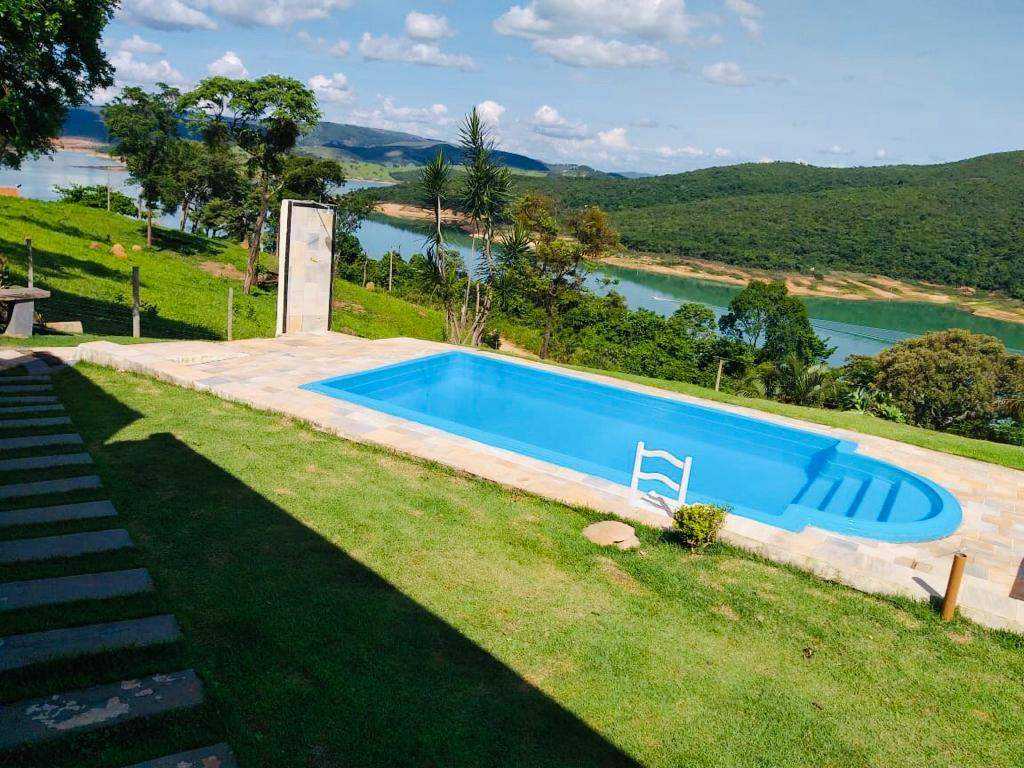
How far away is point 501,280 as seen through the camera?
21.9 metres

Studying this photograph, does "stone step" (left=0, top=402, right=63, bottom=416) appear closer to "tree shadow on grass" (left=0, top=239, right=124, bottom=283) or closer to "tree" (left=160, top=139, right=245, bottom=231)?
"tree shadow on grass" (left=0, top=239, right=124, bottom=283)

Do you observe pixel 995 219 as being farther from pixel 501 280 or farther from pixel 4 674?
pixel 4 674

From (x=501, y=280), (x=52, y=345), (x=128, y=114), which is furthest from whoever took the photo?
(x=128, y=114)

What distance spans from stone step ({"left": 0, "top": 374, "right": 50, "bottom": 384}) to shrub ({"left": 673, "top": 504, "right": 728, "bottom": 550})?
27.3 ft

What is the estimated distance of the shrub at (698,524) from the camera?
6.07m

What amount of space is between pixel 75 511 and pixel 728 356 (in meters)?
32.4

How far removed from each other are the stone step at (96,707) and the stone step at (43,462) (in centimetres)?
342

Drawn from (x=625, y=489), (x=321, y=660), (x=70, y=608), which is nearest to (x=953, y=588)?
(x=625, y=489)

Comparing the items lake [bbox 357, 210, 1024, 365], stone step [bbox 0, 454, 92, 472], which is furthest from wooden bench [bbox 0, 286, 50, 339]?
lake [bbox 357, 210, 1024, 365]

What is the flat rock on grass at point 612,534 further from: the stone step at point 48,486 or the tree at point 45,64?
the tree at point 45,64

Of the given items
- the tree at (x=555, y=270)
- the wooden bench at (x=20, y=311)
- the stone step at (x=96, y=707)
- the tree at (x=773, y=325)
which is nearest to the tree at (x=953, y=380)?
the tree at (x=555, y=270)

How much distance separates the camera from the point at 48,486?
5508mm

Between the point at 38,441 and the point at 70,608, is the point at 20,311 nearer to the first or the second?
the point at 38,441

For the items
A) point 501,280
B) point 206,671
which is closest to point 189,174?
point 501,280
